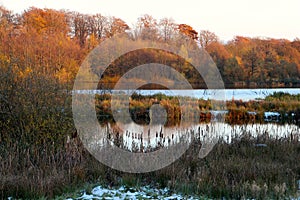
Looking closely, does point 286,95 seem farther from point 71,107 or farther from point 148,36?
point 148,36

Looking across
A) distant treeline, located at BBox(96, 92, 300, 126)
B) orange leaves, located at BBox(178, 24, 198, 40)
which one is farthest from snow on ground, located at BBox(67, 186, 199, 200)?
orange leaves, located at BBox(178, 24, 198, 40)

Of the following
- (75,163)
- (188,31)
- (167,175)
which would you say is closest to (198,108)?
(167,175)

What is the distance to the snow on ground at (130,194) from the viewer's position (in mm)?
5699

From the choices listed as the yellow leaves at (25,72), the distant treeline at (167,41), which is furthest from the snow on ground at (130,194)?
the distant treeline at (167,41)

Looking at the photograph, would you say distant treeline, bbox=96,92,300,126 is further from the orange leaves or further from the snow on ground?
the orange leaves

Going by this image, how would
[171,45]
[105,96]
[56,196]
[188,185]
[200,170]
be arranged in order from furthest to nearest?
[171,45] → [105,96] → [200,170] → [188,185] → [56,196]

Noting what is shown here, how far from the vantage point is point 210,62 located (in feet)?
144

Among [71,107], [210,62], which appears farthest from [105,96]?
[210,62]

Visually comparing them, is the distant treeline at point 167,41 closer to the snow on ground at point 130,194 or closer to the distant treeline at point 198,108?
the distant treeline at point 198,108

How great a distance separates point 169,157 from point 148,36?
146ft

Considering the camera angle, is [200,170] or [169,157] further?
[169,157]

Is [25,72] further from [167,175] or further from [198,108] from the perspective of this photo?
[198,108]

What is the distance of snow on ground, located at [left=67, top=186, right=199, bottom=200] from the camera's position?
570cm

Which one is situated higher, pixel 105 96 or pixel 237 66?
pixel 237 66
